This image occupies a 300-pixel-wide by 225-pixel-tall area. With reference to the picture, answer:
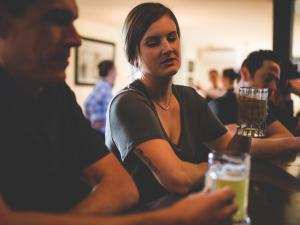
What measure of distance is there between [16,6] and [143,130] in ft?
1.87

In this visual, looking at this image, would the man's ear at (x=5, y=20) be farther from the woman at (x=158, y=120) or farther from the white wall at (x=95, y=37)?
the white wall at (x=95, y=37)

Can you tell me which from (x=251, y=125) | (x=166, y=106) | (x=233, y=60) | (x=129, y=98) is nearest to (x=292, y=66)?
(x=251, y=125)

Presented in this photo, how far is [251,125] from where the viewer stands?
1.53m

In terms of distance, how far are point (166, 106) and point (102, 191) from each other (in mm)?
629

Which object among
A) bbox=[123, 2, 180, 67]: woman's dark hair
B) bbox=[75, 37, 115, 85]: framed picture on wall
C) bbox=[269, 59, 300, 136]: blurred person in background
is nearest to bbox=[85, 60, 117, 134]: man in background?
bbox=[75, 37, 115, 85]: framed picture on wall

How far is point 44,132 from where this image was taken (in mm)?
921

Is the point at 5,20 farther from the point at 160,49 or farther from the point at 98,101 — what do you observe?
the point at 98,101

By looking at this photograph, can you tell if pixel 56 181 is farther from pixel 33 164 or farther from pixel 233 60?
pixel 233 60

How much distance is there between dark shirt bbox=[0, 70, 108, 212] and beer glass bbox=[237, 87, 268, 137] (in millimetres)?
679

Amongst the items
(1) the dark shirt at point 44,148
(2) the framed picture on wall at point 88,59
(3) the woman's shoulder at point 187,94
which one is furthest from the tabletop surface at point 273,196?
(2) the framed picture on wall at point 88,59

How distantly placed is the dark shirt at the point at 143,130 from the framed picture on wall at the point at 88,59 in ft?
15.8

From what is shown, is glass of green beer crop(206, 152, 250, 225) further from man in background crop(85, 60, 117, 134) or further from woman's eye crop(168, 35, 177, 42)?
man in background crop(85, 60, 117, 134)

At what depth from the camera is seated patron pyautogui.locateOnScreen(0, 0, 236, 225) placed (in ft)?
2.72

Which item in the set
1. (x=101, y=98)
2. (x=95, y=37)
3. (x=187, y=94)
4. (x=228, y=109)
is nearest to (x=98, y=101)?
(x=101, y=98)
